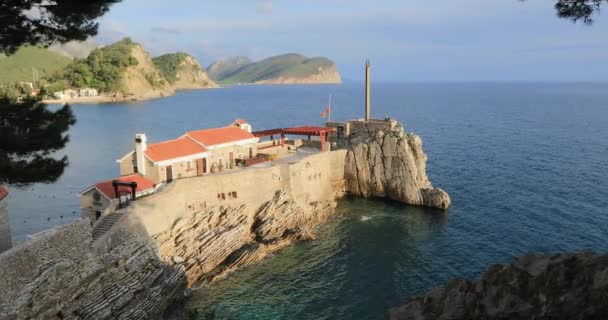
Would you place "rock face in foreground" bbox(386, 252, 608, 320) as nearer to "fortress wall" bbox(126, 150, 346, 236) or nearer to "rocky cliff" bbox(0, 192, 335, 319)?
"rocky cliff" bbox(0, 192, 335, 319)

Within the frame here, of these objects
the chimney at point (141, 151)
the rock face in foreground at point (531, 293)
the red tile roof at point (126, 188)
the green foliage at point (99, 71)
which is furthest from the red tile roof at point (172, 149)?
the green foliage at point (99, 71)

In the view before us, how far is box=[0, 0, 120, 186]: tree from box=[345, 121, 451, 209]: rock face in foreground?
37307mm

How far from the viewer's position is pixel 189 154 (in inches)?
1624

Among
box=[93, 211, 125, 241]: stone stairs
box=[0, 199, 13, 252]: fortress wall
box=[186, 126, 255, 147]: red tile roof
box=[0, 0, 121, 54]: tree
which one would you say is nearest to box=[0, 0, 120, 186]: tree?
box=[0, 0, 121, 54]: tree

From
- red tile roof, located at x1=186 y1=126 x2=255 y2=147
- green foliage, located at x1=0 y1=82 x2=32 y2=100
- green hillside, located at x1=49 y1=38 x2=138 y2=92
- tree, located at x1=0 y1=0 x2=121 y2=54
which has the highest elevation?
green hillside, located at x1=49 y1=38 x2=138 y2=92

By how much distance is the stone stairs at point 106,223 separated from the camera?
2717cm

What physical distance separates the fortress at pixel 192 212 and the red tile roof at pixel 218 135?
164mm

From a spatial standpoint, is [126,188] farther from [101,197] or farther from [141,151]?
[141,151]

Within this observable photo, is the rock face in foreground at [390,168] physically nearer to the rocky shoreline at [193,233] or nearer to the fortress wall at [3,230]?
the rocky shoreline at [193,233]

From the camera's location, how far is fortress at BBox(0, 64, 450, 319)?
21.7 metres

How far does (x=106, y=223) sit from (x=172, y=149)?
1363cm

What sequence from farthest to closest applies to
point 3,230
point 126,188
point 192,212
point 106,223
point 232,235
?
point 232,235, point 192,212, point 126,188, point 106,223, point 3,230

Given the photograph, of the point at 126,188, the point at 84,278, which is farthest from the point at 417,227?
the point at 84,278

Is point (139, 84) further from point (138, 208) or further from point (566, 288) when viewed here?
point (566, 288)
